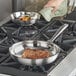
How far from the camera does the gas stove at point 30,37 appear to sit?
105cm

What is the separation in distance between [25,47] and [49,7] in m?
0.42

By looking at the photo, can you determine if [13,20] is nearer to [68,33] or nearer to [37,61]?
[68,33]

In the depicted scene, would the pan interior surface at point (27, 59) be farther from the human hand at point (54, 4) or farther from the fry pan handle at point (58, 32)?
the human hand at point (54, 4)

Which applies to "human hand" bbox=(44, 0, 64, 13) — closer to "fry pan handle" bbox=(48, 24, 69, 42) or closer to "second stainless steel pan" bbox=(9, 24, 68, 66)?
"fry pan handle" bbox=(48, 24, 69, 42)

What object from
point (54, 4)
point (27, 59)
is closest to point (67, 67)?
point (27, 59)

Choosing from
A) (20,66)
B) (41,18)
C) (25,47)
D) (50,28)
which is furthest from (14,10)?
(20,66)

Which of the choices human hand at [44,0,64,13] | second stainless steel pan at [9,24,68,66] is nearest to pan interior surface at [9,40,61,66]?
second stainless steel pan at [9,24,68,66]

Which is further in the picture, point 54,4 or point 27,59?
point 54,4

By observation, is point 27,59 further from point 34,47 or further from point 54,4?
point 54,4

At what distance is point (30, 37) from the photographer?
4.37 ft

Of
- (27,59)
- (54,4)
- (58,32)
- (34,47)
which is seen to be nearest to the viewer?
(27,59)

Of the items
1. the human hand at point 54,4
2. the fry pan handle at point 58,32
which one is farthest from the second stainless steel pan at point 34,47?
the human hand at point 54,4

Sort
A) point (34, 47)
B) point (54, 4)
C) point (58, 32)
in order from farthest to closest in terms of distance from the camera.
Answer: point (54, 4), point (58, 32), point (34, 47)

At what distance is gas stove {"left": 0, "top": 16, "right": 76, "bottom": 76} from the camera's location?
1.05 m
